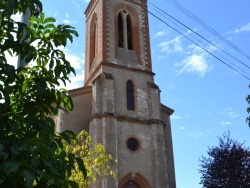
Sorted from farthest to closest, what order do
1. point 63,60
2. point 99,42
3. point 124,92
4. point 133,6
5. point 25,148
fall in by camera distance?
point 133,6 → point 99,42 → point 124,92 → point 63,60 → point 25,148

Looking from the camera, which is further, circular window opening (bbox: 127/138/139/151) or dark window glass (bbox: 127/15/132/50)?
dark window glass (bbox: 127/15/132/50)

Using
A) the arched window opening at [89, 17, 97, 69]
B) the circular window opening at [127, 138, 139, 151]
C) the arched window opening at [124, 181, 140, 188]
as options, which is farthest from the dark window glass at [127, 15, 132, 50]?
the arched window opening at [124, 181, 140, 188]

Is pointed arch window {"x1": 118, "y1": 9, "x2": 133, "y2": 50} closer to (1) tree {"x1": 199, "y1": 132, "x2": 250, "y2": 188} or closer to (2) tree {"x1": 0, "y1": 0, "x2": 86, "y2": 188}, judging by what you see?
(1) tree {"x1": 199, "y1": 132, "x2": 250, "y2": 188}

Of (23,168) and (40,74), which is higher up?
(40,74)

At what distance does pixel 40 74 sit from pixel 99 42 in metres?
23.4

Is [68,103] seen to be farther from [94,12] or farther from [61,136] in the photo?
[94,12]

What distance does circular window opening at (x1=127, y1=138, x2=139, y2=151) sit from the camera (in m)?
23.7

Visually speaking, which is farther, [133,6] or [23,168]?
[133,6]

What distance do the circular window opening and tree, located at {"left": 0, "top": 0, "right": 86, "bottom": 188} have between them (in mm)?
19169

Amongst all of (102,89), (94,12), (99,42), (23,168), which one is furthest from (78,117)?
(23,168)

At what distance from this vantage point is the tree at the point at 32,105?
10.5 feet

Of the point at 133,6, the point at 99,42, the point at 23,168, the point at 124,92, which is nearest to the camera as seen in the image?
the point at 23,168

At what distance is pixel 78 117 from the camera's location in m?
25.2

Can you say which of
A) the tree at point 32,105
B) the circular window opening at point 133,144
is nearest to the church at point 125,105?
the circular window opening at point 133,144
